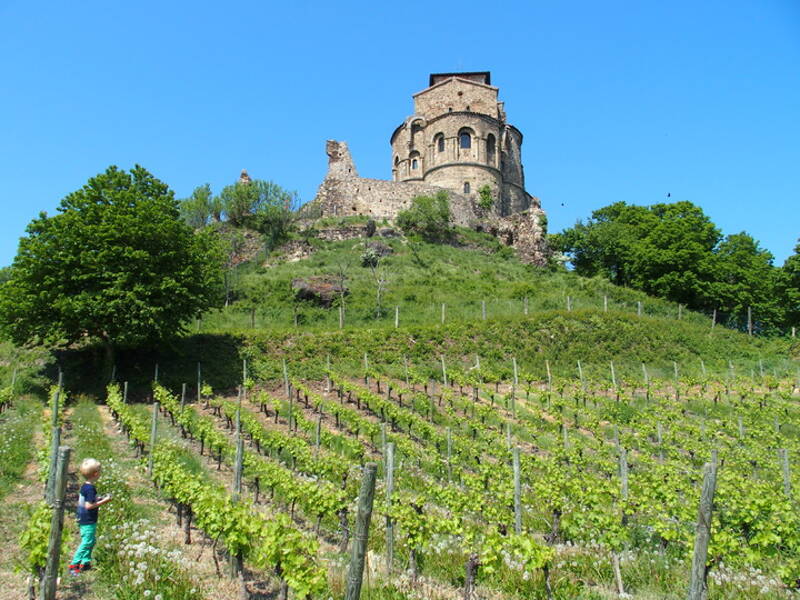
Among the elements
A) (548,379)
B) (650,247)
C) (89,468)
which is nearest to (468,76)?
(650,247)

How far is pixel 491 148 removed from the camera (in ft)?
161

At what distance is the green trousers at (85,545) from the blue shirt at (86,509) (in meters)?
0.09

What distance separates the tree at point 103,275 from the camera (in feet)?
59.9

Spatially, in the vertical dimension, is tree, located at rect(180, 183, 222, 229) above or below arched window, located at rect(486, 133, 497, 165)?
below

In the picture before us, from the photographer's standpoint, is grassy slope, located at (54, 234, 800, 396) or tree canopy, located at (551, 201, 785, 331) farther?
tree canopy, located at (551, 201, 785, 331)

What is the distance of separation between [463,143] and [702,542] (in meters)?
45.9

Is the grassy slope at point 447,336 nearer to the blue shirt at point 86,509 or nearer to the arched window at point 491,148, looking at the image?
the blue shirt at point 86,509

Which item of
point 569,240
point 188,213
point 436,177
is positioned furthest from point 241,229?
point 569,240

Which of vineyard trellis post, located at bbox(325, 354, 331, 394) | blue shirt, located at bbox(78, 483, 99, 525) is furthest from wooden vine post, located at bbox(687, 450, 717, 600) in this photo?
vineyard trellis post, located at bbox(325, 354, 331, 394)

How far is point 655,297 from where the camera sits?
36.9 meters

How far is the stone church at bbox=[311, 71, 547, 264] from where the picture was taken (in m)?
45.6

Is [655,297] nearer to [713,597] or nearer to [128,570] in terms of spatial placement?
[713,597]

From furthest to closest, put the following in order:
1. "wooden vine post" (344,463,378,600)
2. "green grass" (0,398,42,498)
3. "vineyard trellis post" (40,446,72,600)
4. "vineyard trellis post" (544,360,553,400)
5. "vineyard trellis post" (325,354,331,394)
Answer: "vineyard trellis post" (544,360,553,400), "vineyard trellis post" (325,354,331,394), "green grass" (0,398,42,498), "vineyard trellis post" (40,446,72,600), "wooden vine post" (344,463,378,600)

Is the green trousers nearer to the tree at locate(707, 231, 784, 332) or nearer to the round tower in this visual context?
the tree at locate(707, 231, 784, 332)
